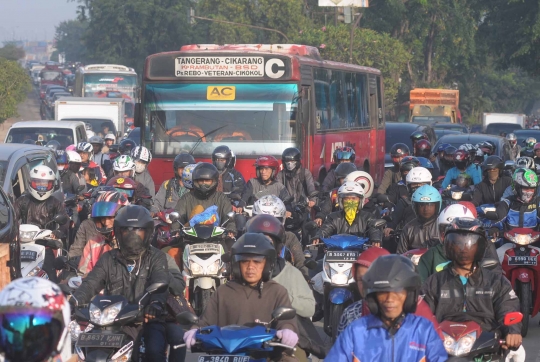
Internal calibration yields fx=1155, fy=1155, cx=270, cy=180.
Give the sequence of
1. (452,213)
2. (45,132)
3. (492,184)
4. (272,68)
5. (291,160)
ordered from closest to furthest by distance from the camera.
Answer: (452,213), (492,184), (291,160), (272,68), (45,132)

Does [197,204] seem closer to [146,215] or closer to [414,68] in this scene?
[146,215]

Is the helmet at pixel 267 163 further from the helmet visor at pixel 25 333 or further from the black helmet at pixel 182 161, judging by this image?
the helmet visor at pixel 25 333

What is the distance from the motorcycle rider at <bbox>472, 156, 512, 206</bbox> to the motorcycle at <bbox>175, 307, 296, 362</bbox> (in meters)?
8.93

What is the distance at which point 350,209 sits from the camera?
35.3 ft

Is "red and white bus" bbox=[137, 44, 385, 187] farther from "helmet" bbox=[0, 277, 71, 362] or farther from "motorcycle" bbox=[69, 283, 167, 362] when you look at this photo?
"helmet" bbox=[0, 277, 71, 362]

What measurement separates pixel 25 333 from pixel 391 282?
1.87m

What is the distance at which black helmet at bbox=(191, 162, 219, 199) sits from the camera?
11492mm

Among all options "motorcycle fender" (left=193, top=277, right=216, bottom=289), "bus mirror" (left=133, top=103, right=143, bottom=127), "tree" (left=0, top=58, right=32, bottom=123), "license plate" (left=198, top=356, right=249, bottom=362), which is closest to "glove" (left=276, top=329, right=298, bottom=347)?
→ "license plate" (left=198, top=356, right=249, bottom=362)

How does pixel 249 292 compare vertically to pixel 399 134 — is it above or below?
above

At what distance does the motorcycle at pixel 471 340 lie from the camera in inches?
241

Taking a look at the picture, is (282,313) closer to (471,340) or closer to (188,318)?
(188,318)

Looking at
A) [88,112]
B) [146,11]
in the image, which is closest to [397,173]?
[88,112]

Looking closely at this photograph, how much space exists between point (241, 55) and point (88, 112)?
21817mm

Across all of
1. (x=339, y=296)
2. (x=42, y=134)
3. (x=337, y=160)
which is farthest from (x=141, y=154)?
(x=42, y=134)
